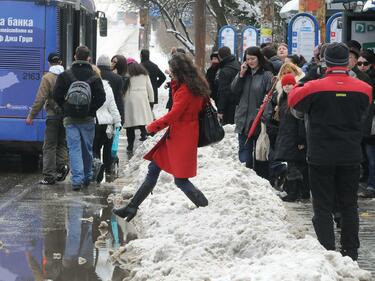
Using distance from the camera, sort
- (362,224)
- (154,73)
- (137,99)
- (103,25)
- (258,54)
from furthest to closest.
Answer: (154,73) < (103,25) < (137,99) < (258,54) < (362,224)

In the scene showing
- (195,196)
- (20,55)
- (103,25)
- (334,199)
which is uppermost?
(103,25)

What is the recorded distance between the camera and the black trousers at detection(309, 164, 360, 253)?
7.66m

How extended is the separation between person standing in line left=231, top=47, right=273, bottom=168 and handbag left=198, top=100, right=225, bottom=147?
2.44 meters

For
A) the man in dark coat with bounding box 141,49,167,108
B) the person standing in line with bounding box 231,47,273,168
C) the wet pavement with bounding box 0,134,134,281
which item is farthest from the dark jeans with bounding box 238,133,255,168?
the man in dark coat with bounding box 141,49,167,108

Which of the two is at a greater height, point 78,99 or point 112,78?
point 112,78

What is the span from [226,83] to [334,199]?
767cm

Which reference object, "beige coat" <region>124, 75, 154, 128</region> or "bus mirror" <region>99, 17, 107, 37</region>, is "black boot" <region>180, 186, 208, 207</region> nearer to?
"beige coat" <region>124, 75, 154, 128</region>

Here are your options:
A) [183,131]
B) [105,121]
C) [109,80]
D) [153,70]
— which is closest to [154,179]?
[183,131]

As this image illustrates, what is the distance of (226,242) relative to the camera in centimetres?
773

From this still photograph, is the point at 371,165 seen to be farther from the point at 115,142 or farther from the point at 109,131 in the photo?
the point at 115,142

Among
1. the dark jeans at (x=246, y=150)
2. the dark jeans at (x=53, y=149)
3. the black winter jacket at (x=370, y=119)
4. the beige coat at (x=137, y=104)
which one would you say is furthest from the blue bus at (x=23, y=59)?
the black winter jacket at (x=370, y=119)

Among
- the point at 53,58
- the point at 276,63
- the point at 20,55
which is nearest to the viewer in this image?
the point at 276,63

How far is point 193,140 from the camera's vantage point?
962 centimetres

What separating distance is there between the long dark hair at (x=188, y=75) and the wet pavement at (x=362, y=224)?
164cm
